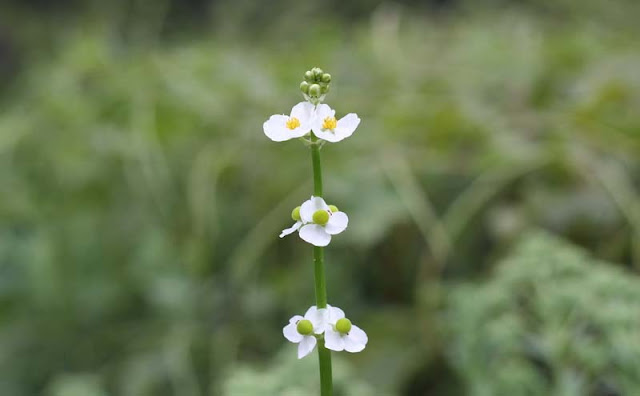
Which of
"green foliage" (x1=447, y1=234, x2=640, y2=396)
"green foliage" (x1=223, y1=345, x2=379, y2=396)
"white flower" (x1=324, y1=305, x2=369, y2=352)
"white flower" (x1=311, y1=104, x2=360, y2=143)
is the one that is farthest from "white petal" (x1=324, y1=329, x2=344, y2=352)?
"green foliage" (x1=447, y1=234, x2=640, y2=396)

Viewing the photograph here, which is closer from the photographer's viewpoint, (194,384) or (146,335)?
(194,384)

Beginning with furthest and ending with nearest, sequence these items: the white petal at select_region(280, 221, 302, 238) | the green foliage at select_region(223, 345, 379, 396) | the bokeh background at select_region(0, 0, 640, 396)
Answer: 1. the bokeh background at select_region(0, 0, 640, 396)
2. the green foliage at select_region(223, 345, 379, 396)
3. the white petal at select_region(280, 221, 302, 238)

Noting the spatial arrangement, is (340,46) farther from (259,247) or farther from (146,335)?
(146,335)

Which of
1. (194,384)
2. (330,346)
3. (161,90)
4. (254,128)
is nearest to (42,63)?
(161,90)

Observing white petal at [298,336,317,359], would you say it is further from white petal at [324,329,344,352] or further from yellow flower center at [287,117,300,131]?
yellow flower center at [287,117,300,131]

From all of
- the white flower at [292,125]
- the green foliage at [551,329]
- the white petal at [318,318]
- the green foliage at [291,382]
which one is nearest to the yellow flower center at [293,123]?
the white flower at [292,125]

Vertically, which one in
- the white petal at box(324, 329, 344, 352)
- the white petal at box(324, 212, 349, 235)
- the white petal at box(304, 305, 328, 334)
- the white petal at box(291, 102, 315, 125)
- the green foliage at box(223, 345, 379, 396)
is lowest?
the white petal at box(324, 329, 344, 352)

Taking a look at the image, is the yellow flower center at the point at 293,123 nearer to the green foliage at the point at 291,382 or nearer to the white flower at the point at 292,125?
the white flower at the point at 292,125
